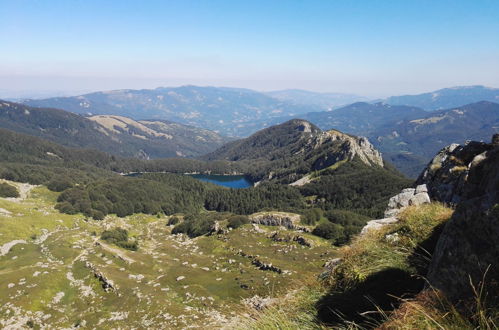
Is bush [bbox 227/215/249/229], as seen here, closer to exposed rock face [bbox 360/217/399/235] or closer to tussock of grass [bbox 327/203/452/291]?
exposed rock face [bbox 360/217/399/235]

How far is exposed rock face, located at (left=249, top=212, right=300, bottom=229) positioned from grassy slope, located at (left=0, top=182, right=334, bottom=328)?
37.9ft

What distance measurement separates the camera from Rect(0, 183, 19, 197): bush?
565 ft

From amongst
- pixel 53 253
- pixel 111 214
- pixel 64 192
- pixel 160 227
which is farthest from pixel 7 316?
pixel 64 192

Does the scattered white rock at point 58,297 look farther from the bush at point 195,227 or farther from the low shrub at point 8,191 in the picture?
the low shrub at point 8,191

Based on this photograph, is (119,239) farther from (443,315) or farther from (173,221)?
(443,315)

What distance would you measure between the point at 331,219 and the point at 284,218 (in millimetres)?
28491

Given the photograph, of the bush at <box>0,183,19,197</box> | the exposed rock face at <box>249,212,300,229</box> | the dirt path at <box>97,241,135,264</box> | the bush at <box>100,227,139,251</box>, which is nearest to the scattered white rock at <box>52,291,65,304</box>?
the dirt path at <box>97,241,135,264</box>

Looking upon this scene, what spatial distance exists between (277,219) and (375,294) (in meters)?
144

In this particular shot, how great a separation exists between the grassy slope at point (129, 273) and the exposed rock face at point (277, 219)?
11.5 meters

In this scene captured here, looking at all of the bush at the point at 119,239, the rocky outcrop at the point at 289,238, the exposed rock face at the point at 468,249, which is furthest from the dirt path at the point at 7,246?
the exposed rock face at the point at 468,249

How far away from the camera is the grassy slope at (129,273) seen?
6188 centimetres

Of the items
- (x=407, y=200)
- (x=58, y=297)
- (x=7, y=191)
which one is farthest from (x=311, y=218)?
(x=7, y=191)

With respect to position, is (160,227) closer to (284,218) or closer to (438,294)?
(284,218)

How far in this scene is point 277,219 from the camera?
150 meters
